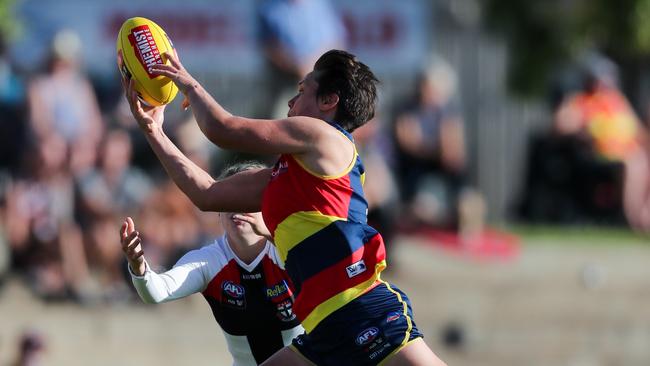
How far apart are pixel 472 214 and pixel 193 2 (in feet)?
11.9

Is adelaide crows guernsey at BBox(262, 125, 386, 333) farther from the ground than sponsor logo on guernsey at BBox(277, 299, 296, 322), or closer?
farther from the ground

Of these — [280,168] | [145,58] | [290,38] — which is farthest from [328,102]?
[290,38]

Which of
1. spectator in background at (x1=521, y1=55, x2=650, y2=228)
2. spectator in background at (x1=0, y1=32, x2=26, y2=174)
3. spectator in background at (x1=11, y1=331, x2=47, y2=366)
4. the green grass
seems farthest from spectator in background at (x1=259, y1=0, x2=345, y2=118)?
spectator in background at (x1=521, y1=55, x2=650, y2=228)

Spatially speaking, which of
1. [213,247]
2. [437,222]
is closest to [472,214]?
[437,222]

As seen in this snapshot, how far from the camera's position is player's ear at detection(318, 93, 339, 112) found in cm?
561

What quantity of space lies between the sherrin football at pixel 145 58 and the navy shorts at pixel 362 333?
3.96 ft

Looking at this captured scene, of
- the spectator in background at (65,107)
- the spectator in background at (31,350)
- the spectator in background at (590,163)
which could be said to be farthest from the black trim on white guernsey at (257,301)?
the spectator in background at (590,163)

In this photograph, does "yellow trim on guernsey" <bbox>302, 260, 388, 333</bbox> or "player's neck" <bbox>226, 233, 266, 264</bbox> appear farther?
"player's neck" <bbox>226, 233, 266, 264</bbox>

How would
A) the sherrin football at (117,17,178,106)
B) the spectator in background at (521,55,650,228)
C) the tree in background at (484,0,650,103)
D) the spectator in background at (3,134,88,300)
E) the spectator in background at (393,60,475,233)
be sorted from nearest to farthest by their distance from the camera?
1. the sherrin football at (117,17,178,106)
2. the spectator in background at (3,134,88,300)
3. the spectator in background at (393,60,475,233)
4. the spectator in background at (521,55,650,228)
5. the tree in background at (484,0,650,103)

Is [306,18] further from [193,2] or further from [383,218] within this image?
[193,2]

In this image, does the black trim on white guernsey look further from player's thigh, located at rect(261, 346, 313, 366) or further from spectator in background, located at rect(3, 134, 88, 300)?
spectator in background, located at rect(3, 134, 88, 300)

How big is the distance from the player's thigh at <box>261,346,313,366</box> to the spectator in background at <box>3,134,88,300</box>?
539 centimetres

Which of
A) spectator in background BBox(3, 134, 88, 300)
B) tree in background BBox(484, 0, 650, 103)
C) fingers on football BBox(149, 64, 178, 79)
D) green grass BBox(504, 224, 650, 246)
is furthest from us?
tree in background BBox(484, 0, 650, 103)

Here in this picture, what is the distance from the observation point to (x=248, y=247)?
250 inches
